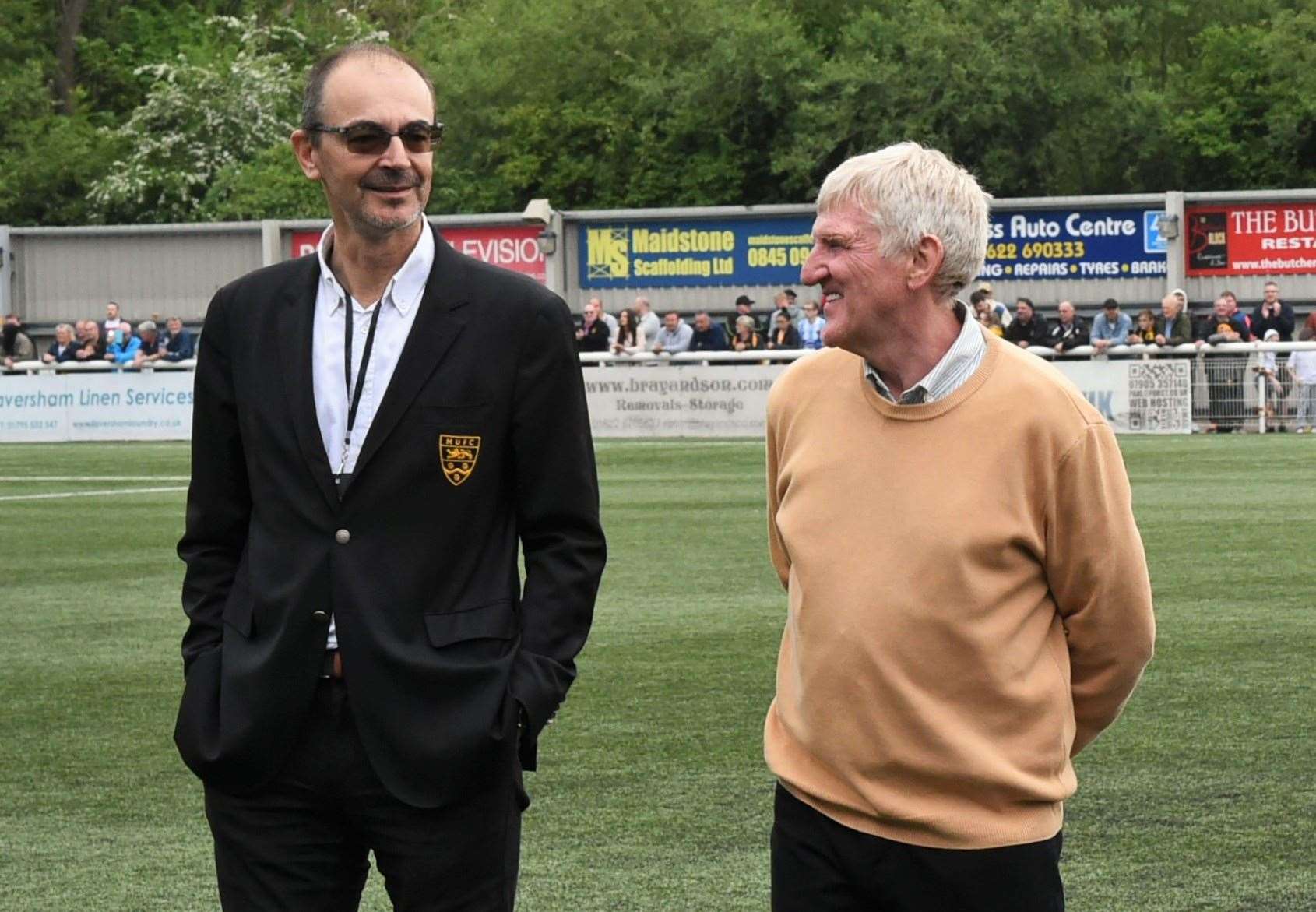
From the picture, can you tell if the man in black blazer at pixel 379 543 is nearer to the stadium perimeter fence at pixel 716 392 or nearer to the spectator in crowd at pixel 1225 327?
the stadium perimeter fence at pixel 716 392

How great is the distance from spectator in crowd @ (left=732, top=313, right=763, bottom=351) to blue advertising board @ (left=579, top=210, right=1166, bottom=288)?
277 inches

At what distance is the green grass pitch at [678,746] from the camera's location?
583 cm

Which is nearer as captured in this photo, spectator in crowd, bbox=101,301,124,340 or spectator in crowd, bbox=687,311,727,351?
spectator in crowd, bbox=687,311,727,351

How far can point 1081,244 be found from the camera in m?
35.3

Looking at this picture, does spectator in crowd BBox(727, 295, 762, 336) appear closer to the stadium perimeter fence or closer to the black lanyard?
the stadium perimeter fence

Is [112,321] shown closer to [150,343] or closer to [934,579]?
[150,343]

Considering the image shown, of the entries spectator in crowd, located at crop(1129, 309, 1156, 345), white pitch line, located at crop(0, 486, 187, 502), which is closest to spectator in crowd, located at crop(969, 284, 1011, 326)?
spectator in crowd, located at crop(1129, 309, 1156, 345)

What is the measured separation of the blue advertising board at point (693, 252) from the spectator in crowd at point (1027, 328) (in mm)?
10284

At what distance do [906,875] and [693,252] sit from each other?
3422 cm

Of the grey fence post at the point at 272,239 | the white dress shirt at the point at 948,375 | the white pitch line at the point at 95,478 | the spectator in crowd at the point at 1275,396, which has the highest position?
the grey fence post at the point at 272,239

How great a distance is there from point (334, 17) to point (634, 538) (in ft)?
179

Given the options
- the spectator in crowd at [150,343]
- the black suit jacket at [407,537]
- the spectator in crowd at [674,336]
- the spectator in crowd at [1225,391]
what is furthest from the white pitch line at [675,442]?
the black suit jacket at [407,537]

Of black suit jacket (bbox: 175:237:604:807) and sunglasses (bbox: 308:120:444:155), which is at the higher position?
sunglasses (bbox: 308:120:444:155)

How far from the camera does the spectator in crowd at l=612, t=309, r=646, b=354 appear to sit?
28719 millimetres
